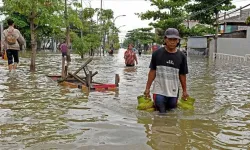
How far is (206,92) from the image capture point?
9328mm

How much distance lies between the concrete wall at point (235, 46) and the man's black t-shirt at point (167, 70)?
2762 centimetres

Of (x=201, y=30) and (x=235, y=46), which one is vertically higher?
(x=201, y=30)

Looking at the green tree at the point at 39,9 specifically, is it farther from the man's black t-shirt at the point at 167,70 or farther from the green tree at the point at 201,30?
the green tree at the point at 201,30

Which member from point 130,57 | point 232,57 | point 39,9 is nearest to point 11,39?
point 39,9

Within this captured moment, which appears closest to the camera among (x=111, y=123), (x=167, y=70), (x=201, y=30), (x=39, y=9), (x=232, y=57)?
(x=111, y=123)

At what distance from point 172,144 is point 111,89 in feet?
17.0

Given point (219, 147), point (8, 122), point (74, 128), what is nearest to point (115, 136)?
point (74, 128)

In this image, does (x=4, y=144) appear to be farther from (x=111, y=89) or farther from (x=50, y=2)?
(x=50, y=2)

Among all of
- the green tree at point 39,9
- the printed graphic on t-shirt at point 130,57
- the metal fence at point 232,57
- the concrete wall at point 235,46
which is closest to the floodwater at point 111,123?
the green tree at point 39,9

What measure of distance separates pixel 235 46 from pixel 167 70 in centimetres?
2980

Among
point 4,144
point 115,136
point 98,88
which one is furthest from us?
point 98,88

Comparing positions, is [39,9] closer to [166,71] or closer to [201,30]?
[166,71]

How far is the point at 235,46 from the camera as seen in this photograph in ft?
110

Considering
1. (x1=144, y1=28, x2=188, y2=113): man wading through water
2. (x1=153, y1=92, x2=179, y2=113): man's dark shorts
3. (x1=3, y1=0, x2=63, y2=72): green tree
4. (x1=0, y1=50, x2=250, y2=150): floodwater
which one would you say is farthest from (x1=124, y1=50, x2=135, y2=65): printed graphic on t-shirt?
(x1=144, y1=28, x2=188, y2=113): man wading through water
